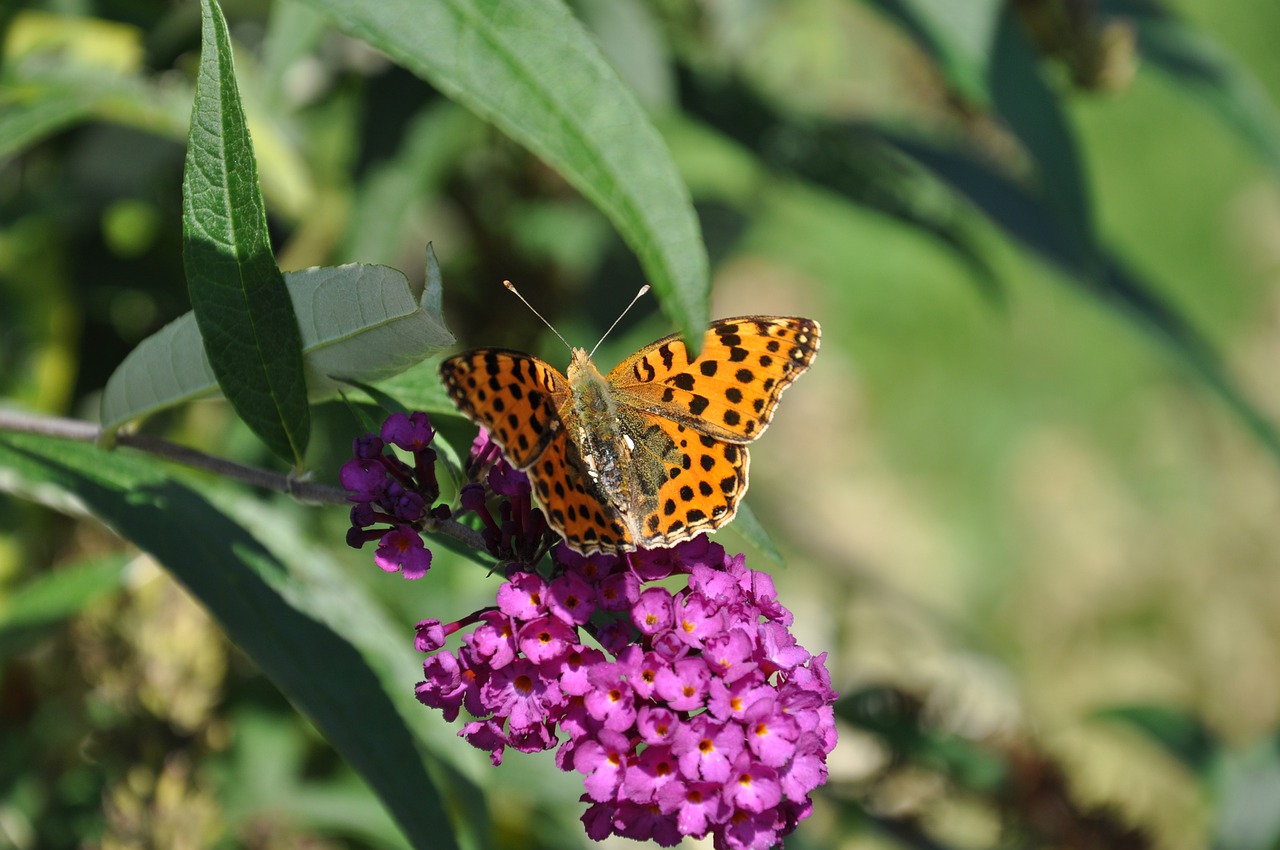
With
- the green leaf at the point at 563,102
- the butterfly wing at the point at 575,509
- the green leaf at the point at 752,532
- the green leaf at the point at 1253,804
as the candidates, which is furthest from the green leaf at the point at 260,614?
the green leaf at the point at 1253,804

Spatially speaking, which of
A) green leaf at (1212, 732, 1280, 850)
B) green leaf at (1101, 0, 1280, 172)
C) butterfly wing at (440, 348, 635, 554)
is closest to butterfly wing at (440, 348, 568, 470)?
butterfly wing at (440, 348, 635, 554)

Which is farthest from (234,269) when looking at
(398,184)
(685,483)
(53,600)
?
(398,184)

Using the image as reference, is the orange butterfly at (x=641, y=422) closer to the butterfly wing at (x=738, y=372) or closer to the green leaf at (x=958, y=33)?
the butterfly wing at (x=738, y=372)

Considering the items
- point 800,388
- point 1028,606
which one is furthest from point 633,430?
point 1028,606

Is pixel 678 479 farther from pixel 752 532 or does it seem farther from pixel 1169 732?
pixel 1169 732

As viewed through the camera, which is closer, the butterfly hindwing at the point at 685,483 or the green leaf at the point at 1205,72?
the butterfly hindwing at the point at 685,483
